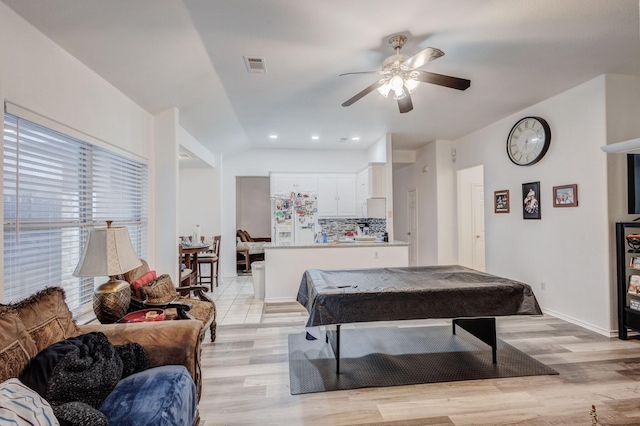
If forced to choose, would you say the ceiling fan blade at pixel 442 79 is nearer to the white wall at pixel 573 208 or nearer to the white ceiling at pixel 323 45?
the white ceiling at pixel 323 45

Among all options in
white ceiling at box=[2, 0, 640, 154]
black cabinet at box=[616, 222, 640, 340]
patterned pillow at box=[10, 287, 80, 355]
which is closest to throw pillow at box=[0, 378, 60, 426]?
patterned pillow at box=[10, 287, 80, 355]

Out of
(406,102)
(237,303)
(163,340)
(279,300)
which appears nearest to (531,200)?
(406,102)

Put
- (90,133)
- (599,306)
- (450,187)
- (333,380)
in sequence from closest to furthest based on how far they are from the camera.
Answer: (333,380) → (90,133) → (599,306) → (450,187)

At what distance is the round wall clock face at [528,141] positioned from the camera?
12.7 feet

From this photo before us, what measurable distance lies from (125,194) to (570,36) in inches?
174

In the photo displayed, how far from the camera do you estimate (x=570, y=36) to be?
2482 millimetres

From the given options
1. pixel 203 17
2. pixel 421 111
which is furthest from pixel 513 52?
pixel 203 17

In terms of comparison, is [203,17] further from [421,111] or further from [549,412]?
[549,412]

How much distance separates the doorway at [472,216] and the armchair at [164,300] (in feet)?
16.0

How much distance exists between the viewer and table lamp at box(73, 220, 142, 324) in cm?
203

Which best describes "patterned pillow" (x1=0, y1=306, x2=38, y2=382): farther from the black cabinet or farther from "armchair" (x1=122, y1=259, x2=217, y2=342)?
the black cabinet

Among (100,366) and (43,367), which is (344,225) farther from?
(43,367)

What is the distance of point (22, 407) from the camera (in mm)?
1043

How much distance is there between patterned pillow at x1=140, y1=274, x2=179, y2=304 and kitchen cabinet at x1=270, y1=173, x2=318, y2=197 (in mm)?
3640
